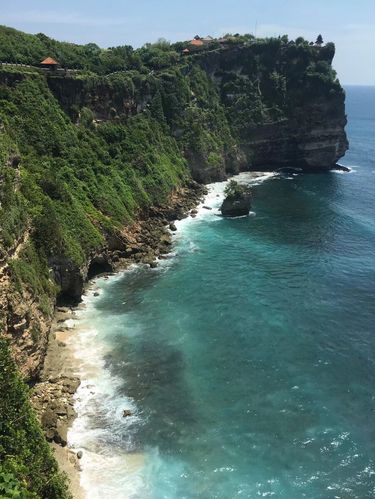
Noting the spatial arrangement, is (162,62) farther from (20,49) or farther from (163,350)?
(163,350)

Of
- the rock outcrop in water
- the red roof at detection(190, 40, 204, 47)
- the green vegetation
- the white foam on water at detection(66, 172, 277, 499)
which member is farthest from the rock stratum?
the rock outcrop in water

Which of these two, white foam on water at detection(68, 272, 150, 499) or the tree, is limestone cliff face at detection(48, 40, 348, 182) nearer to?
the tree

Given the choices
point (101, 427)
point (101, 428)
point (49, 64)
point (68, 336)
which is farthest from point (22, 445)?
point (49, 64)

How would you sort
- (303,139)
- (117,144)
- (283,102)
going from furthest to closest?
(283,102), (303,139), (117,144)

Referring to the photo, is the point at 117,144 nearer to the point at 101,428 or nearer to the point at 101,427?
the point at 101,427

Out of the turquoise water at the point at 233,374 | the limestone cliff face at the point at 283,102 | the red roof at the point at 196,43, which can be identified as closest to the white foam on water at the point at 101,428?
the turquoise water at the point at 233,374

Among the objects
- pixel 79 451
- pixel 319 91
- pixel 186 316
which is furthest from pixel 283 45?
pixel 79 451
